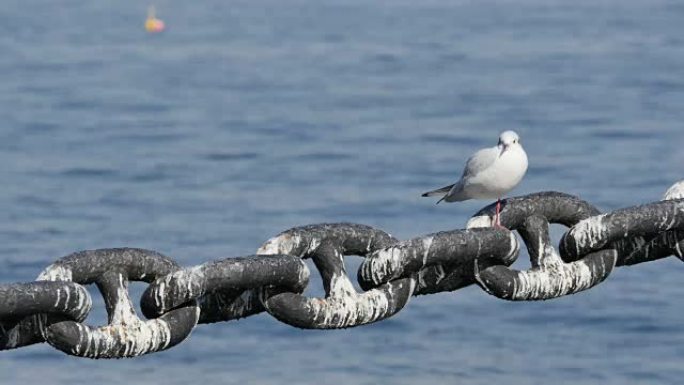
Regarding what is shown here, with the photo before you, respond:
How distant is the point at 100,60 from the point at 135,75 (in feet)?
7.23

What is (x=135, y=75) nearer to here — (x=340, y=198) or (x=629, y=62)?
(x=629, y=62)

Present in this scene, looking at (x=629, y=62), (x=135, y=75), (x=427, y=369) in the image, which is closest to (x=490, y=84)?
(x=629, y=62)

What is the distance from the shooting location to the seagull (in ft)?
17.7

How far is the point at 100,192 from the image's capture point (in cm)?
1722

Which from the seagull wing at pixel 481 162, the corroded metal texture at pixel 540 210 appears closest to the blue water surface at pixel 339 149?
the seagull wing at pixel 481 162

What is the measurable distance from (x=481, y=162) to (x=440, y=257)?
1.84 meters

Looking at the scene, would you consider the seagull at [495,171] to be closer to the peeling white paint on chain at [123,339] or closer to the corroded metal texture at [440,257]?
the corroded metal texture at [440,257]

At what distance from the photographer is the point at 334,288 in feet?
12.2

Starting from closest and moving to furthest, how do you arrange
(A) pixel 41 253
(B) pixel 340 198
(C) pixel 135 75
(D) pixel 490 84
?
(A) pixel 41 253 < (B) pixel 340 198 < (D) pixel 490 84 < (C) pixel 135 75

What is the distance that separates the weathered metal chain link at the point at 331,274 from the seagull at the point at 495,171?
4.13 ft

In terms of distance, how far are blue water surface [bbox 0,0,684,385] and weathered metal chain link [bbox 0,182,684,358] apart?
6811mm

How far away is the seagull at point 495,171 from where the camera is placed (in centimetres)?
539

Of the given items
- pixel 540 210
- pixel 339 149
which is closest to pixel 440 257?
pixel 540 210

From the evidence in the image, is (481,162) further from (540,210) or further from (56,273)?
(56,273)
